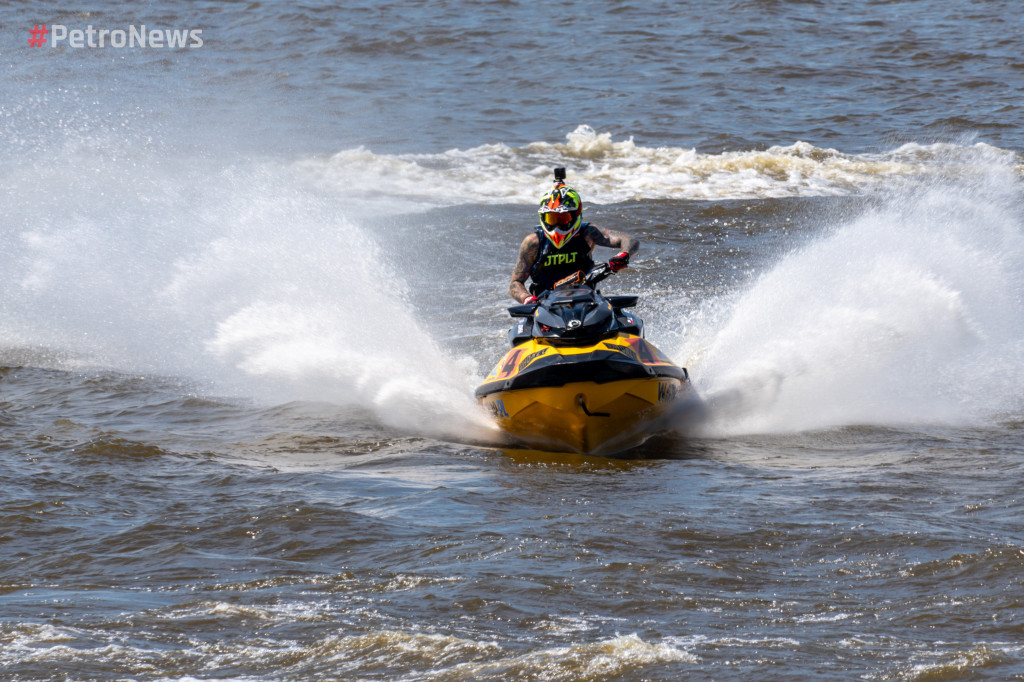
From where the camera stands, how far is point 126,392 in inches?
374

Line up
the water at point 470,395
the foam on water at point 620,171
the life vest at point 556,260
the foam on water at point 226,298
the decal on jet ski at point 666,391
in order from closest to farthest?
1. the water at point 470,395
2. the decal on jet ski at point 666,391
3. the life vest at point 556,260
4. the foam on water at point 226,298
5. the foam on water at point 620,171

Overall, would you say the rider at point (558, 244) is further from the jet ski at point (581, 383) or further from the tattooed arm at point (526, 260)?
the jet ski at point (581, 383)

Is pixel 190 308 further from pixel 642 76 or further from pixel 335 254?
pixel 642 76

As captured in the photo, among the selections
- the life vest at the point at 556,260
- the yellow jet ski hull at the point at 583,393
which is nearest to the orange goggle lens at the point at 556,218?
the life vest at the point at 556,260

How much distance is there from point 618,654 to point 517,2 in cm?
2761

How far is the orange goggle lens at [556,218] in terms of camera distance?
8453 millimetres

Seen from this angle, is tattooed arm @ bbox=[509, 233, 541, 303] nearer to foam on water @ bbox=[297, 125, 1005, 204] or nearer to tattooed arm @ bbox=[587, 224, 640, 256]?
tattooed arm @ bbox=[587, 224, 640, 256]

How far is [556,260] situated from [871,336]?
270 centimetres

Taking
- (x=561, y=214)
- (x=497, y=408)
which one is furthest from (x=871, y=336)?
(x=497, y=408)

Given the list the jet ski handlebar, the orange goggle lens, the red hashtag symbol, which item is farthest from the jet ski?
the red hashtag symbol

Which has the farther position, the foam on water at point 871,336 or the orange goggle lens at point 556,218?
the foam on water at point 871,336

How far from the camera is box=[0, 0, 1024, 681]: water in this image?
469 centimetres

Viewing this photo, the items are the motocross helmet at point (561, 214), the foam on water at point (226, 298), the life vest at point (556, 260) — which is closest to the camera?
the motocross helmet at point (561, 214)

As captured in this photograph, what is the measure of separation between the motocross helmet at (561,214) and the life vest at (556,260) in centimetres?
5
